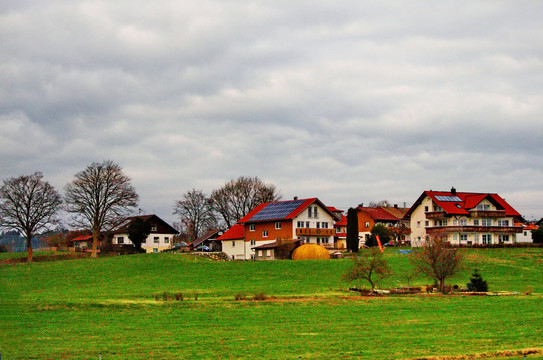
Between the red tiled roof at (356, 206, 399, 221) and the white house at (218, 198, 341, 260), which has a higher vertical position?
the red tiled roof at (356, 206, 399, 221)

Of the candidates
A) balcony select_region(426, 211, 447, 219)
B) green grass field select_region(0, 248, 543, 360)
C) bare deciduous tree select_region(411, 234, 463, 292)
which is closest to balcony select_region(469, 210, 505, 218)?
balcony select_region(426, 211, 447, 219)

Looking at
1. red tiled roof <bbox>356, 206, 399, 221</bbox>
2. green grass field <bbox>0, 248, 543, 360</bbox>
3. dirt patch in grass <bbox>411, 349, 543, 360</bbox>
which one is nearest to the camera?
dirt patch in grass <bbox>411, 349, 543, 360</bbox>

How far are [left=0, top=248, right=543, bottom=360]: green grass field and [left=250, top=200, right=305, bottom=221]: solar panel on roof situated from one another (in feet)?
92.6

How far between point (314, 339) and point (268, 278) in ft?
121

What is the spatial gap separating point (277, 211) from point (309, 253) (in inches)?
623

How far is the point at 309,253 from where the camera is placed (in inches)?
3233

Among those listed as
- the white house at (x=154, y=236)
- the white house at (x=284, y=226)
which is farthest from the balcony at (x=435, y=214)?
the white house at (x=154, y=236)

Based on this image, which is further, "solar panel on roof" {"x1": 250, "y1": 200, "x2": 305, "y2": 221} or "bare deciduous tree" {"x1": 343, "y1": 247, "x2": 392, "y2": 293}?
"solar panel on roof" {"x1": 250, "y1": 200, "x2": 305, "y2": 221}

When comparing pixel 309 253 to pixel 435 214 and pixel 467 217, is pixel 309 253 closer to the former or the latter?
pixel 435 214

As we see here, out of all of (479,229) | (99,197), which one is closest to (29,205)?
(99,197)

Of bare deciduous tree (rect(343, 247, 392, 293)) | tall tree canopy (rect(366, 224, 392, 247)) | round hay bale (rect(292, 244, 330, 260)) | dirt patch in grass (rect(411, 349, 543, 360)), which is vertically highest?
tall tree canopy (rect(366, 224, 392, 247))

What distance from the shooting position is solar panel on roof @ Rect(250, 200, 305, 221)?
94.6 meters

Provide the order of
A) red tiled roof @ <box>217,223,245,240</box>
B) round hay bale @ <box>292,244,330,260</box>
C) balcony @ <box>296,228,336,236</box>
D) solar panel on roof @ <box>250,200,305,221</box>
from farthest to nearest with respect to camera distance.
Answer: red tiled roof @ <box>217,223,245,240</box>, solar panel on roof @ <box>250,200,305,221</box>, balcony @ <box>296,228,336,236</box>, round hay bale @ <box>292,244,330,260</box>

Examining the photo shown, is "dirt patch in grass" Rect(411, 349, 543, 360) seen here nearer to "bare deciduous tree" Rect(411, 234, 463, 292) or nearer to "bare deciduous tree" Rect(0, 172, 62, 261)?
"bare deciduous tree" Rect(411, 234, 463, 292)
